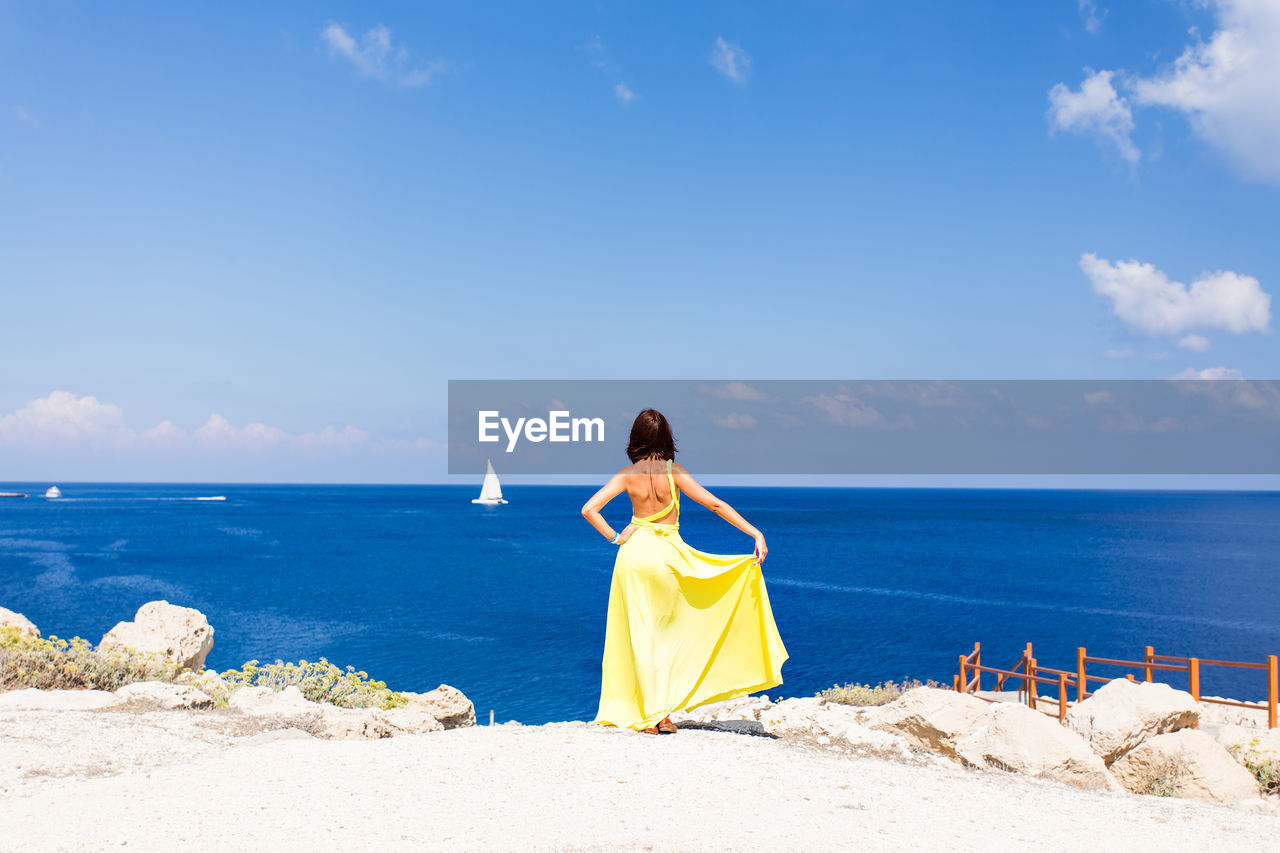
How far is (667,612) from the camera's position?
7.51 m

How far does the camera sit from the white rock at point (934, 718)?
8445 millimetres

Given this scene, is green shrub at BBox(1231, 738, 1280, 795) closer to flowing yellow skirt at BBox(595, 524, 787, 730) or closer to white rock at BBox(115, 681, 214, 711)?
flowing yellow skirt at BBox(595, 524, 787, 730)

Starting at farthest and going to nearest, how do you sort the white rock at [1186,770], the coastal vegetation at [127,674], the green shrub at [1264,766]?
the coastal vegetation at [127,674] < the green shrub at [1264,766] < the white rock at [1186,770]

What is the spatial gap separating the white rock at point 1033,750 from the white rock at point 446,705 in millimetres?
6638

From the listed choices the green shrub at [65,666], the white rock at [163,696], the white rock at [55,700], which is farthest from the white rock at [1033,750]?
the green shrub at [65,666]

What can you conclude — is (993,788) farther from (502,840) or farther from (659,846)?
(502,840)

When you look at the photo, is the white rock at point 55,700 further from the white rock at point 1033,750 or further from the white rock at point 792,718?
the white rock at point 1033,750

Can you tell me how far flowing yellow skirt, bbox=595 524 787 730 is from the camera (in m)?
7.40

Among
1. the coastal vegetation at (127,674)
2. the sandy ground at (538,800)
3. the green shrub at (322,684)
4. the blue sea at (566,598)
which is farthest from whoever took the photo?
the blue sea at (566,598)

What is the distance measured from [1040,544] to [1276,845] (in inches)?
4223

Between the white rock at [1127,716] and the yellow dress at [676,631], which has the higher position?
the yellow dress at [676,631]

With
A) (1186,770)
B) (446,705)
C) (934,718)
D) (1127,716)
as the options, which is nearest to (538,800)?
(934,718)

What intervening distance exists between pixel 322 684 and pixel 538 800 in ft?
24.0

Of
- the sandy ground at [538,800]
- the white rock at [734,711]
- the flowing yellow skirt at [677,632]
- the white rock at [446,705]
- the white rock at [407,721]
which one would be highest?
the flowing yellow skirt at [677,632]
